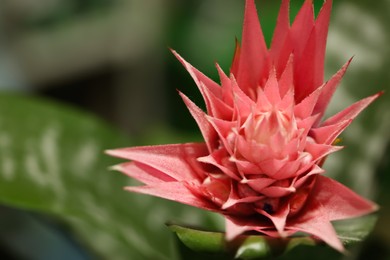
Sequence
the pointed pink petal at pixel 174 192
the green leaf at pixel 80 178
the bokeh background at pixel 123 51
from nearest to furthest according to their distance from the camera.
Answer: the pointed pink petal at pixel 174 192 → the green leaf at pixel 80 178 → the bokeh background at pixel 123 51

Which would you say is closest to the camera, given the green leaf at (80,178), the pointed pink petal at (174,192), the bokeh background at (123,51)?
the pointed pink petal at (174,192)

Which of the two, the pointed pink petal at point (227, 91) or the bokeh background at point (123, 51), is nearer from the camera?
the pointed pink petal at point (227, 91)

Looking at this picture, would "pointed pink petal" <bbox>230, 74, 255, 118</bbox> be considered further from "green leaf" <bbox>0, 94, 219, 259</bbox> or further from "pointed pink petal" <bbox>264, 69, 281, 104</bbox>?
"green leaf" <bbox>0, 94, 219, 259</bbox>

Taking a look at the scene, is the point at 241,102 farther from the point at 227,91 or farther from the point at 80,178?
the point at 80,178

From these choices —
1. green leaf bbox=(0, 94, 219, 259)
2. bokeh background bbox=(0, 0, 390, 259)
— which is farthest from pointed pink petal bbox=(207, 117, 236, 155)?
bokeh background bbox=(0, 0, 390, 259)

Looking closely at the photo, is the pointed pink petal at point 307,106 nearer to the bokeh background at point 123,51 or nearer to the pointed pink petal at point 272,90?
the pointed pink petal at point 272,90

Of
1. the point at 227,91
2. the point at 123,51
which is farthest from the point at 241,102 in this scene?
the point at 123,51

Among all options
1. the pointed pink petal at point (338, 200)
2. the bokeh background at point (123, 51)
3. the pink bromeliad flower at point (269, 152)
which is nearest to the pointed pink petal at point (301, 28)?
the pink bromeliad flower at point (269, 152)
